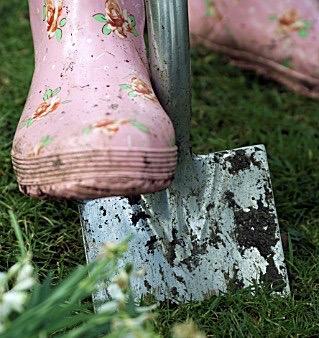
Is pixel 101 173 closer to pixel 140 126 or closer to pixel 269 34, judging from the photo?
pixel 140 126

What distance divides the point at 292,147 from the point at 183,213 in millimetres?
479

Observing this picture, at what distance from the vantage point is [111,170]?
3.81 ft

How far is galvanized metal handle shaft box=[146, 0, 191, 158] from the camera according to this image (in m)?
1.37

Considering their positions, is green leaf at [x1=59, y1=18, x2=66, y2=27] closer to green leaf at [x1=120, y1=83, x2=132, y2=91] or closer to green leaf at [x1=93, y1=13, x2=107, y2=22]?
green leaf at [x1=93, y1=13, x2=107, y2=22]

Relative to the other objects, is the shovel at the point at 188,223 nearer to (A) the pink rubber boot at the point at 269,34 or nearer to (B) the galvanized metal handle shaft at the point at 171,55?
(B) the galvanized metal handle shaft at the point at 171,55

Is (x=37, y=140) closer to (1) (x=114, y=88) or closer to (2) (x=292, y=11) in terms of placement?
(1) (x=114, y=88)

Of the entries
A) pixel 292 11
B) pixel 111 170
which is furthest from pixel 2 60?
pixel 111 170

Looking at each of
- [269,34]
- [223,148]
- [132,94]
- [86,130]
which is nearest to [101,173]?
[86,130]

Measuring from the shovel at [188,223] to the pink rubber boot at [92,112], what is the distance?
8 cm

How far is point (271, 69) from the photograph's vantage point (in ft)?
6.93

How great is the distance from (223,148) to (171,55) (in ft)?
1.61

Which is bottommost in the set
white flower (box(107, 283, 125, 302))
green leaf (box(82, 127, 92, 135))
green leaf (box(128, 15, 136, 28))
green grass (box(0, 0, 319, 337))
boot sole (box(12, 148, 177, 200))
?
green grass (box(0, 0, 319, 337))

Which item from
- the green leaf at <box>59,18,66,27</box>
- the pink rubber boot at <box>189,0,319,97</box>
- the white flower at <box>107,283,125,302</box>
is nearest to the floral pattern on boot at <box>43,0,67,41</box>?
the green leaf at <box>59,18,66,27</box>

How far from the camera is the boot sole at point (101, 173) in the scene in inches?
45.7
